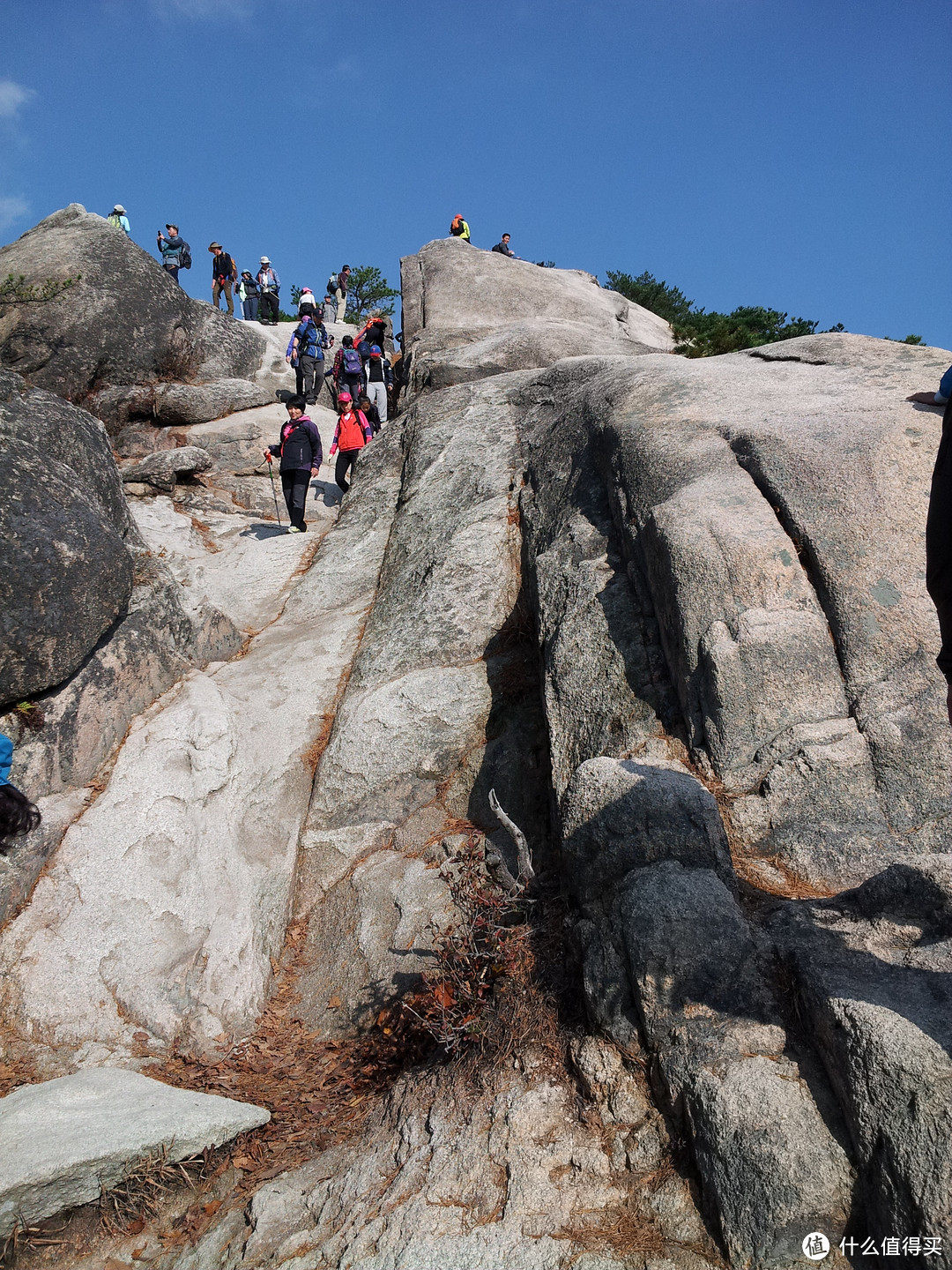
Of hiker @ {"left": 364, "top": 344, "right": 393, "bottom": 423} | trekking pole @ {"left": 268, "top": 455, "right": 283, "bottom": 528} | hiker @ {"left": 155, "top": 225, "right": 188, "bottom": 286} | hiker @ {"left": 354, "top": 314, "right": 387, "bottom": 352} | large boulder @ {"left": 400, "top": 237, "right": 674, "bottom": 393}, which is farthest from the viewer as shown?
hiker @ {"left": 155, "top": 225, "right": 188, "bottom": 286}

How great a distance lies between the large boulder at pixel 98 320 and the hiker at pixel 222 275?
26.7 feet

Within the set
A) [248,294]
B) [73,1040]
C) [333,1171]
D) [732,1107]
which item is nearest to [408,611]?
[73,1040]

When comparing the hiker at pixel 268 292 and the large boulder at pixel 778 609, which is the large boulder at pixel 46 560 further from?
the hiker at pixel 268 292

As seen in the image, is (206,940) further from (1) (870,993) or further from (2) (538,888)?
(1) (870,993)

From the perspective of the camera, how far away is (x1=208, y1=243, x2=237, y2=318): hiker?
2653 cm

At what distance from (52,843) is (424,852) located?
9.85 feet

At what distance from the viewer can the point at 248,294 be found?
90.2 ft

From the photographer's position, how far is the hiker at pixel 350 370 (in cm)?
1708

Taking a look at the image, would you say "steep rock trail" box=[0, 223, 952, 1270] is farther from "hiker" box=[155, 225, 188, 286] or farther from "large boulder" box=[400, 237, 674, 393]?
"hiker" box=[155, 225, 188, 286]

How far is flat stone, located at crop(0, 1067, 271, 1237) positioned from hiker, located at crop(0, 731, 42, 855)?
1898 millimetres

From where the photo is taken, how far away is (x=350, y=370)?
56.3 feet

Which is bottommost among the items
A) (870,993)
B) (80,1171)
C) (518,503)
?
(80,1171)

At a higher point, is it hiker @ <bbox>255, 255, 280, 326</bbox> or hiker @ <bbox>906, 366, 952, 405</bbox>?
hiker @ <bbox>255, 255, 280, 326</bbox>

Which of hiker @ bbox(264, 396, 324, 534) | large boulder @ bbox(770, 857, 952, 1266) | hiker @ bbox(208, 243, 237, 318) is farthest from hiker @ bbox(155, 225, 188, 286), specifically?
large boulder @ bbox(770, 857, 952, 1266)
